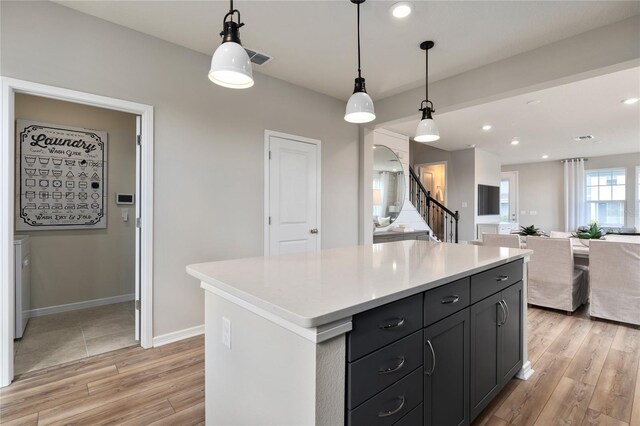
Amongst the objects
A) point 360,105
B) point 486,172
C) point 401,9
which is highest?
point 401,9

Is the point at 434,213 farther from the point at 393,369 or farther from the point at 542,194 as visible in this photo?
the point at 393,369

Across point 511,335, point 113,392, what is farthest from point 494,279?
point 113,392

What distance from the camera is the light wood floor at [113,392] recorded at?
1.82 meters

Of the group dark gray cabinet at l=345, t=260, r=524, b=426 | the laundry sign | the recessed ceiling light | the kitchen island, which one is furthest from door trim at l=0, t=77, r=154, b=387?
dark gray cabinet at l=345, t=260, r=524, b=426

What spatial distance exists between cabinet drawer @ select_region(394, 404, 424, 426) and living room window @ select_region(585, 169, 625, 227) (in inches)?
407

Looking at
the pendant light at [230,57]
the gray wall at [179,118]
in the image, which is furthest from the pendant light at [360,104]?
the gray wall at [179,118]

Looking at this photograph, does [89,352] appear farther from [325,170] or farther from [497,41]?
[497,41]

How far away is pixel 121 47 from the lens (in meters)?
2.59

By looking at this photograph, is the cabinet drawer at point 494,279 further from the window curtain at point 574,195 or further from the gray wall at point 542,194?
the gray wall at point 542,194

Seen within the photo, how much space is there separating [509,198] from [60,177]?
1141 cm

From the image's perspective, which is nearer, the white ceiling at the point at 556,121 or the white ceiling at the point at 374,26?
the white ceiling at the point at 374,26

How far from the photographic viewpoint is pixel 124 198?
13.3 feet

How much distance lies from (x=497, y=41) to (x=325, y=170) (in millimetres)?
Result: 2238

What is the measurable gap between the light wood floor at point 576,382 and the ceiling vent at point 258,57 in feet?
10.9
